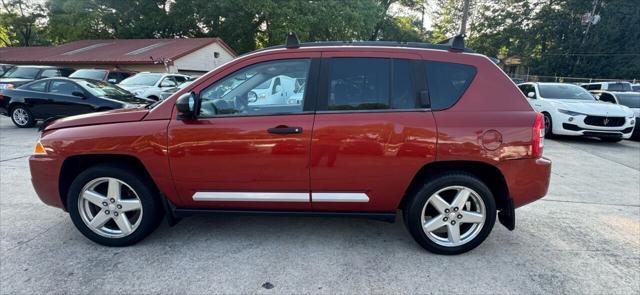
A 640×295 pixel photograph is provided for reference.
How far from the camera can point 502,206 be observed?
296cm

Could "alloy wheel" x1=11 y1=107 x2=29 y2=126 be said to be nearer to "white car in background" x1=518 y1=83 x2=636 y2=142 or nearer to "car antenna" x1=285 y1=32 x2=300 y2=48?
"car antenna" x1=285 y1=32 x2=300 y2=48

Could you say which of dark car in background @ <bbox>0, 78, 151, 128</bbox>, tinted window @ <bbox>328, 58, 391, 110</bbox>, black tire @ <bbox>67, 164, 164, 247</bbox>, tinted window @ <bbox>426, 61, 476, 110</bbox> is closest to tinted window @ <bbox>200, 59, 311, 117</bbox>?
tinted window @ <bbox>328, 58, 391, 110</bbox>

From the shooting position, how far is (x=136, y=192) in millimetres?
2941

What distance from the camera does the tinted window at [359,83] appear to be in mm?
2777

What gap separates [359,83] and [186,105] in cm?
141

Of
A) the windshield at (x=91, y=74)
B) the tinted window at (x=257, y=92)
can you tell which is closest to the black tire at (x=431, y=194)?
the tinted window at (x=257, y=92)

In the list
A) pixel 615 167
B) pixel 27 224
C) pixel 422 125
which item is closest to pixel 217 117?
pixel 422 125

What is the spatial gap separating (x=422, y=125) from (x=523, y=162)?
3.01 feet

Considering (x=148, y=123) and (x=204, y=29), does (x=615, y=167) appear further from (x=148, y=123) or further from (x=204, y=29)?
(x=204, y=29)

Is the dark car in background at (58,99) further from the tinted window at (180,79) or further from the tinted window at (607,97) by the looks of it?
the tinted window at (607,97)

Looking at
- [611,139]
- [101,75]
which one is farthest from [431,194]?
[101,75]

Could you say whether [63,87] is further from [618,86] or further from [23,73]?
[618,86]

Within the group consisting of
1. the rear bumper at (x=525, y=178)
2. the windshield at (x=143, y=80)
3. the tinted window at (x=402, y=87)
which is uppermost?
the windshield at (x=143, y=80)

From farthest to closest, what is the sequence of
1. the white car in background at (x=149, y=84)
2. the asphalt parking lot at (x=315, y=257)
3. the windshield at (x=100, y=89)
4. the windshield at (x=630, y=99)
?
the white car in background at (x=149, y=84)
the windshield at (x=630, y=99)
the windshield at (x=100, y=89)
the asphalt parking lot at (x=315, y=257)
